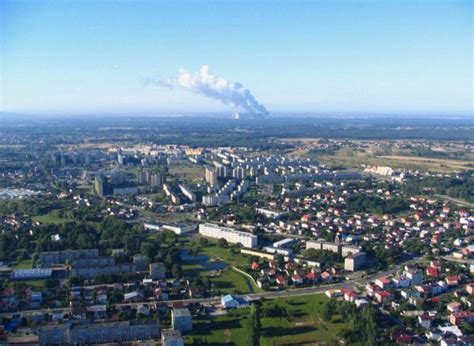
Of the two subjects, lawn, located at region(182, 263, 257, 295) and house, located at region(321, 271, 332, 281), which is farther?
house, located at region(321, 271, 332, 281)

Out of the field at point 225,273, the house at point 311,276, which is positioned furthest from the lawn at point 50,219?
the house at point 311,276

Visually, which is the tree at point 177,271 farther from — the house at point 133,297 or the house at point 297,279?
the house at point 297,279

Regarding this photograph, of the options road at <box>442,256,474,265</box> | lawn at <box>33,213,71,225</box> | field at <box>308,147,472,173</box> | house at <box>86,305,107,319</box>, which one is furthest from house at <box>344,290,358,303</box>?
field at <box>308,147,472,173</box>

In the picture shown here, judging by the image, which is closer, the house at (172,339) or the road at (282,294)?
the house at (172,339)

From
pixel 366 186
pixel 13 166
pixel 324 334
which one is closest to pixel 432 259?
pixel 324 334

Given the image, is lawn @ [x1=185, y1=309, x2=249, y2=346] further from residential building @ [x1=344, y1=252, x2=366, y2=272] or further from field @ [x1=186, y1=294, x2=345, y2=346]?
residential building @ [x1=344, y1=252, x2=366, y2=272]
